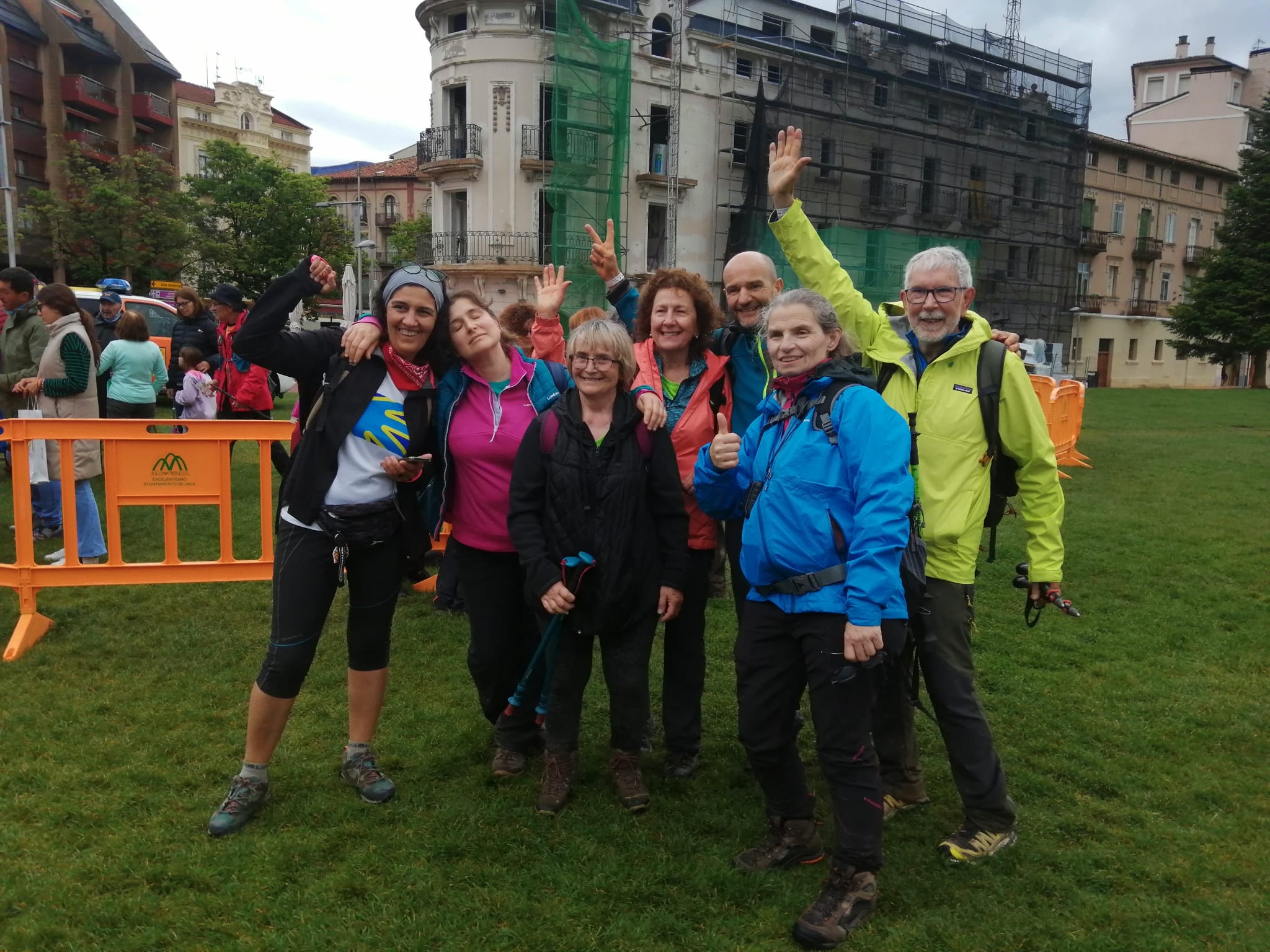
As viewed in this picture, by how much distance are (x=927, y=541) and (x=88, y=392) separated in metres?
6.22

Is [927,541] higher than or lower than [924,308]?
lower

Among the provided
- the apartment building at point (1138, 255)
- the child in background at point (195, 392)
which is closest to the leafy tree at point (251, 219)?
the child in background at point (195, 392)

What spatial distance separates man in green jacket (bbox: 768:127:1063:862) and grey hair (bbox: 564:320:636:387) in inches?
29.7

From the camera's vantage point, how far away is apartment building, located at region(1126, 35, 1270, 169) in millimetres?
54250

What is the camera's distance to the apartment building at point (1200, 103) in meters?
54.2

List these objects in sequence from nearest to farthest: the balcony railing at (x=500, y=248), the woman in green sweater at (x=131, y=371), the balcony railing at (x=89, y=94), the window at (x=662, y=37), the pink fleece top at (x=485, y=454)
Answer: the pink fleece top at (x=485, y=454)
the woman in green sweater at (x=131, y=371)
the balcony railing at (x=500, y=248)
the window at (x=662, y=37)
the balcony railing at (x=89, y=94)

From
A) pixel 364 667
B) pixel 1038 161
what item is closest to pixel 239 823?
pixel 364 667

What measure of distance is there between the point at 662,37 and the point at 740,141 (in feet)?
15.7

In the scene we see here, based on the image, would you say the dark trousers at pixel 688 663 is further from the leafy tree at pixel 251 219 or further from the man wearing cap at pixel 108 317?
the leafy tree at pixel 251 219

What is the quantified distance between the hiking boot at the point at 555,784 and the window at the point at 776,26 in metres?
37.3

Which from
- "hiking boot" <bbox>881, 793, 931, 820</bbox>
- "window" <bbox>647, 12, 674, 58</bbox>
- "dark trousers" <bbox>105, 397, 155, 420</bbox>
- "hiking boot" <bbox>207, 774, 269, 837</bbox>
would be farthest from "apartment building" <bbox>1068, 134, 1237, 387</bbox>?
"hiking boot" <bbox>207, 774, 269, 837</bbox>

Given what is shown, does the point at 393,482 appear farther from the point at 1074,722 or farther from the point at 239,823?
the point at 1074,722

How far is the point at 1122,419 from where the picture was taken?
72.4ft

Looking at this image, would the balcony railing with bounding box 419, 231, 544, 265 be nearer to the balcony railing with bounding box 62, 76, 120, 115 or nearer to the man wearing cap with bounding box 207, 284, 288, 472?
the balcony railing with bounding box 62, 76, 120, 115
